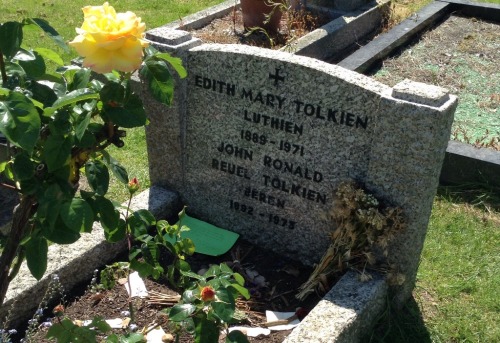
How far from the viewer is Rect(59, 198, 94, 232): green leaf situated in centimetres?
180

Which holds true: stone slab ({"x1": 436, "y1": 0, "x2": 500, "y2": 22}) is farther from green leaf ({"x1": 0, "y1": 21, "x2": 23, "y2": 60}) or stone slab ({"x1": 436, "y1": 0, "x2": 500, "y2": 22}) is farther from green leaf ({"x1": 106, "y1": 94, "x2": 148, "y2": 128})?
green leaf ({"x1": 0, "y1": 21, "x2": 23, "y2": 60})

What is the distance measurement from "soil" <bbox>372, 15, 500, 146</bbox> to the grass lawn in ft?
2.31

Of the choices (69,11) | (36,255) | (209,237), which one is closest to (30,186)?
(36,255)

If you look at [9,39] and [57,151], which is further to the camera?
[57,151]

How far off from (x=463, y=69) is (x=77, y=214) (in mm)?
5308

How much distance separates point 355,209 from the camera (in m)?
3.10

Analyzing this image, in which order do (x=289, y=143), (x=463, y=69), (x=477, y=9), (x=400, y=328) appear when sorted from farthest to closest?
(x=477, y=9) < (x=463, y=69) < (x=289, y=143) < (x=400, y=328)

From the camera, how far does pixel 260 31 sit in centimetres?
678

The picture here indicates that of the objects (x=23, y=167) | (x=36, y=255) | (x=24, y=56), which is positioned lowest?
(x=36, y=255)

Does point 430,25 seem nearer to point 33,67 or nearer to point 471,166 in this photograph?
point 471,166

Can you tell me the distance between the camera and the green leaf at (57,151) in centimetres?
181

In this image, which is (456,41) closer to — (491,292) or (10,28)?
(491,292)

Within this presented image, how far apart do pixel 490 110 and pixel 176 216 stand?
3.06m

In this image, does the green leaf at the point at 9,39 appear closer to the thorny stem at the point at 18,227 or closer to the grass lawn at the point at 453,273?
the thorny stem at the point at 18,227
